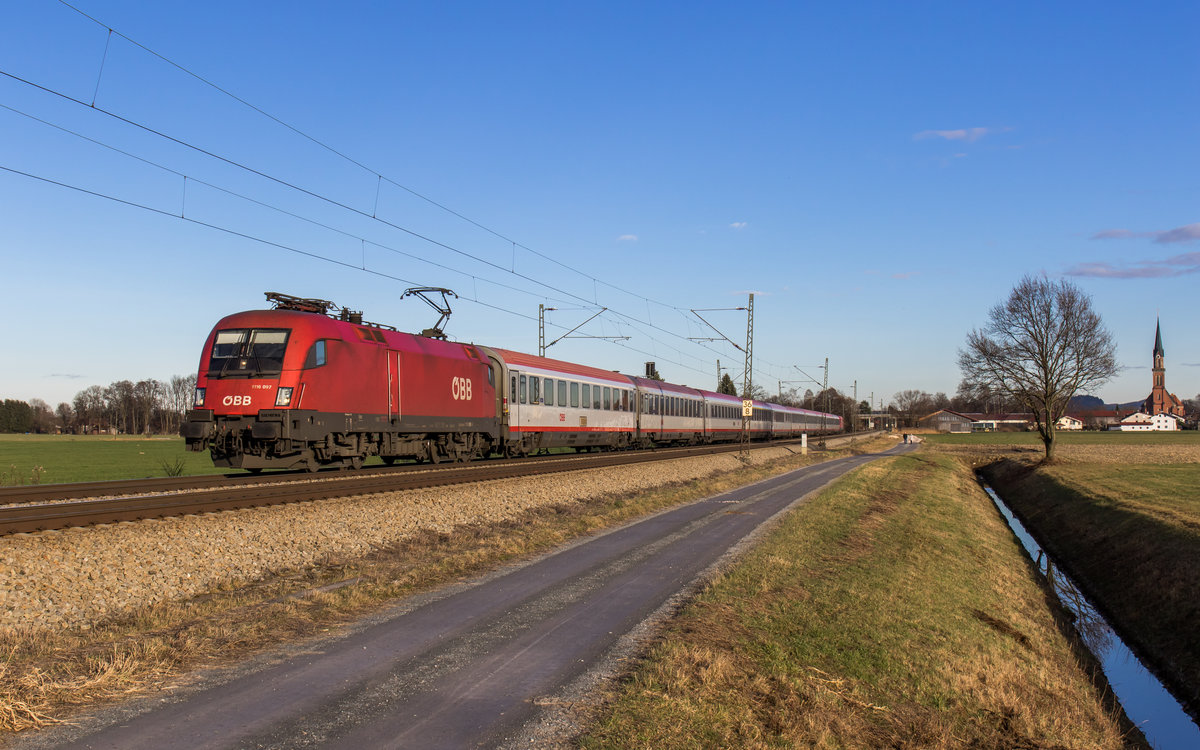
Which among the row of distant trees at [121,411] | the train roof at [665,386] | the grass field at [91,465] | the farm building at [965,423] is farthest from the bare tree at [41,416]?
the farm building at [965,423]

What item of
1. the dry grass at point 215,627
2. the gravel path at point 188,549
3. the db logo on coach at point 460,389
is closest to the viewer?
the dry grass at point 215,627

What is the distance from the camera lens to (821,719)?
246 inches

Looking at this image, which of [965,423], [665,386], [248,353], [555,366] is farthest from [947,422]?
[248,353]

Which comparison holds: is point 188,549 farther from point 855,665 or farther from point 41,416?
point 41,416

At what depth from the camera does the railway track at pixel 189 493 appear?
1213cm

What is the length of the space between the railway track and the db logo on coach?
10.7 ft

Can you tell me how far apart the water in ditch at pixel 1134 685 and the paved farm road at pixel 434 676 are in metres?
7.13

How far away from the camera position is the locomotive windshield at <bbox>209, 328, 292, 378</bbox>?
1833 centimetres

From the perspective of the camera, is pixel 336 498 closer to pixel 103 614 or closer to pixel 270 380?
pixel 270 380

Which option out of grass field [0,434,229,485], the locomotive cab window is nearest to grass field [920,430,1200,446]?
the locomotive cab window

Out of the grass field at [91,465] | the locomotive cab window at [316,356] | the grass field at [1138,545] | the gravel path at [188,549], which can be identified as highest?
the locomotive cab window at [316,356]

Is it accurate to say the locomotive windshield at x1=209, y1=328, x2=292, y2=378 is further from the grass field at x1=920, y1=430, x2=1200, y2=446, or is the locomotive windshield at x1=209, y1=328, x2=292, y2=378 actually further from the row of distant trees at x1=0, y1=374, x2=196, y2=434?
the row of distant trees at x1=0, y1=374, x2=196, y2=434

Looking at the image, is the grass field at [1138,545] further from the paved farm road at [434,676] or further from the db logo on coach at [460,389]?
the db logo on coach at [460,389]

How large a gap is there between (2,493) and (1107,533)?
2839 cm
